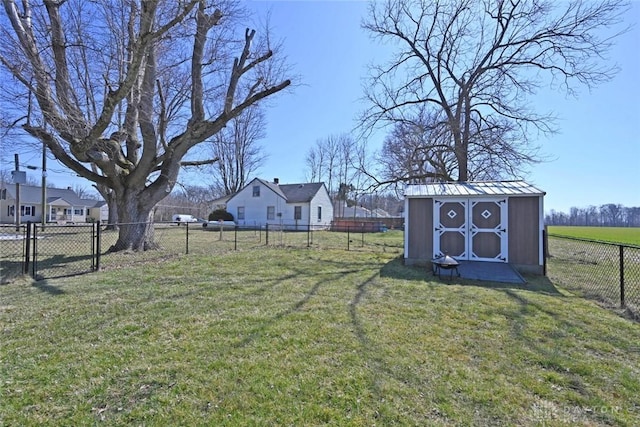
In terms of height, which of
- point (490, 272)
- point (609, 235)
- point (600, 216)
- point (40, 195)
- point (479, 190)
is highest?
point (40, 195)

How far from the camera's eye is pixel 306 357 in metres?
2.98

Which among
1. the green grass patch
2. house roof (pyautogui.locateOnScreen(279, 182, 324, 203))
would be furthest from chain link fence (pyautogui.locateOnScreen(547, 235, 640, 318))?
house roof (pyautogui.locateOnScreen(279, 182, 324, 203))

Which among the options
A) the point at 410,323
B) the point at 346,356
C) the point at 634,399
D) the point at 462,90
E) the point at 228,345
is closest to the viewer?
the point at 634,399

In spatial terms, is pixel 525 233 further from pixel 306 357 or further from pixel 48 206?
pixel 48 206

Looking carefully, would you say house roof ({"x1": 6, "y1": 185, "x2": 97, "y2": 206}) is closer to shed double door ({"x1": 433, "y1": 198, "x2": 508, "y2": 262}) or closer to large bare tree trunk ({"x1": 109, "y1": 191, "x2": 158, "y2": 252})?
large bare tree trunk ({"x1": 109, "y1": 191, "x2": 158, "y2": 252})

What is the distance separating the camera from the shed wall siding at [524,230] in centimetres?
798

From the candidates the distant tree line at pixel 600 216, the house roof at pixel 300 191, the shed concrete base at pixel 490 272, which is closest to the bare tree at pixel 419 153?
the shed concrete base at pixel 490 272

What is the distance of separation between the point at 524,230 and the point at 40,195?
5052 centimetres

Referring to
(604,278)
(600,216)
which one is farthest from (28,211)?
(600,216)

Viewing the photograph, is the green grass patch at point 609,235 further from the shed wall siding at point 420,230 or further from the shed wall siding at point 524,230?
the shed wall siding at point 420,230

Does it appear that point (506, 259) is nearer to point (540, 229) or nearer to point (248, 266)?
point (540, 229)

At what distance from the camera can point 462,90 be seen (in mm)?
14695

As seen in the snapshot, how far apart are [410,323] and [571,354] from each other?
66.8 inches

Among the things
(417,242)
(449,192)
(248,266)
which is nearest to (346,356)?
(248,266)
